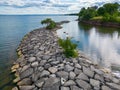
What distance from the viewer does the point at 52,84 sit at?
34.6ft

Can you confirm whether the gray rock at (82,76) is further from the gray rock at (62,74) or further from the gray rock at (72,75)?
the gray rock at (62,74)

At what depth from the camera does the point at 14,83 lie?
12344 millimetres

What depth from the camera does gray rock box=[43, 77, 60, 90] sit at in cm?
1028

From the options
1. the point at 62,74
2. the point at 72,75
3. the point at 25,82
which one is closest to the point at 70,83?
the point at 72,75

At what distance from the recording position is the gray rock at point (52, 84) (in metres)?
10.3

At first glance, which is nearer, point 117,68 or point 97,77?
point 97,77

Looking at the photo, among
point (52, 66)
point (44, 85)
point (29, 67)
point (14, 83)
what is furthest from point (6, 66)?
point (44, 85)

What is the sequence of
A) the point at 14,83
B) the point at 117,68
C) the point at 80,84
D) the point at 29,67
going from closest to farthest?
the point at 80,84, the point at 14,83, the point at 29,67, the point at 117,68

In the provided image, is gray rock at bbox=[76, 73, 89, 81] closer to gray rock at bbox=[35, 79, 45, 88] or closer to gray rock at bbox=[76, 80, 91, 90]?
gray rock at bbox=[76, 80, 91, 90]

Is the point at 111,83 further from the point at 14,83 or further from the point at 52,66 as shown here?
the point at 14,83

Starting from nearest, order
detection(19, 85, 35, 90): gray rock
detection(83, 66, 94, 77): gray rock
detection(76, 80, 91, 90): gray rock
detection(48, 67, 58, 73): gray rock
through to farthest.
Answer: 1. detection(76, 80, 91, 90): gray rock
2. detection(19, 85, 35, 90): gray rock
3. detection(83, 66, 94, 77): gray rock
4. detection(48, 67, 58, 73): gray rock

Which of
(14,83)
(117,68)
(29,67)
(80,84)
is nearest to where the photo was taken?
(80,84)

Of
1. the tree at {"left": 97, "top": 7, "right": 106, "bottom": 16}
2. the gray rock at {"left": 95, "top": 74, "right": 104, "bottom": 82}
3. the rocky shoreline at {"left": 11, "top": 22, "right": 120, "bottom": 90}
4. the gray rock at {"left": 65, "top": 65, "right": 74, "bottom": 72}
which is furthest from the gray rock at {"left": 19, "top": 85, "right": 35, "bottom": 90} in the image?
the tree at {"left": 97, "top": 7, "right": 106, "bottom": 16}

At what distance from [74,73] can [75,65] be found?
132 centimetres
